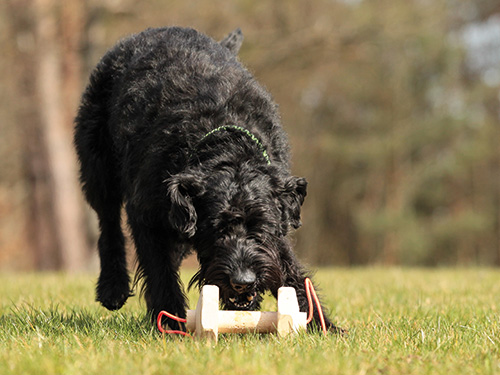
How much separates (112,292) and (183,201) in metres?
1.56

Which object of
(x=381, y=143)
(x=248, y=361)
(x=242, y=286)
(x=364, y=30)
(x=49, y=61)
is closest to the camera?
(x=248, y=361)

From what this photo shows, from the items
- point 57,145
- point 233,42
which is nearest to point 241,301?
point 233,42

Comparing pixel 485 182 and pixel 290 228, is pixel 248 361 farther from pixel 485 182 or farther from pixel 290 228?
pixel 485 182

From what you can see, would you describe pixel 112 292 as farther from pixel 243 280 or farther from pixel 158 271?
pixel 243 280

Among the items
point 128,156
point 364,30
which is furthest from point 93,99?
point 364,30

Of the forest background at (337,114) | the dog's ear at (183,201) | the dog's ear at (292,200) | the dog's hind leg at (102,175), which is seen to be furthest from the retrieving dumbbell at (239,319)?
the forest background at (337,114)

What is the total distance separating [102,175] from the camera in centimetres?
501

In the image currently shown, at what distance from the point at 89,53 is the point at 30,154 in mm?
2369

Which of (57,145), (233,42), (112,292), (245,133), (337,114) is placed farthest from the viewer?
(337,114)

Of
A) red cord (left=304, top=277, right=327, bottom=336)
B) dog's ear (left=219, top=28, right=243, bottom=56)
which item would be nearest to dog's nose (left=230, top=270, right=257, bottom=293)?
red cord (left=304, top=277, right=327, bottom=336)

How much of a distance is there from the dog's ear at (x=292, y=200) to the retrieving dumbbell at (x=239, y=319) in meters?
0.62

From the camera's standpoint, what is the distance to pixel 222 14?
12883 mm

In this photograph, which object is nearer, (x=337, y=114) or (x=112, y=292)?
(x=112, y=292)

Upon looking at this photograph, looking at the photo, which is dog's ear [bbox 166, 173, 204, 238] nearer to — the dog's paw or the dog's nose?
the dog's nose
